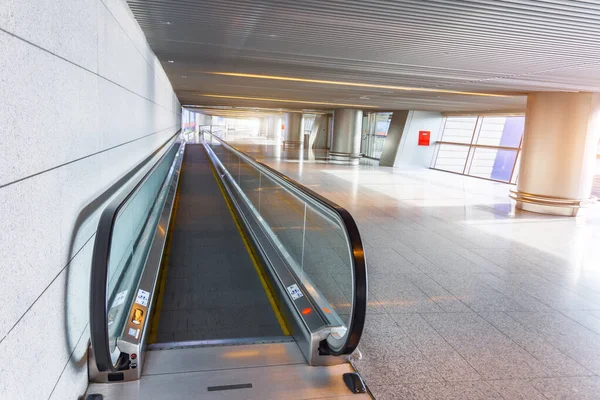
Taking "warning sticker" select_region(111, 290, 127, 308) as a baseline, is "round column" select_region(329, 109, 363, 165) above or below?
above

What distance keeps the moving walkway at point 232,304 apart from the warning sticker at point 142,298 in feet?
0.04

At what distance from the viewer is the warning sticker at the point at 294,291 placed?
14.5ft

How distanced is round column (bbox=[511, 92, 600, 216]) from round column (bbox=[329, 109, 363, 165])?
15256 mm

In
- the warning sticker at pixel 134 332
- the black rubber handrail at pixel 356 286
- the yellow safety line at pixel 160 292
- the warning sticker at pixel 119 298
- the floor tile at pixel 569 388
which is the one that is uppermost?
the black rubber handrail at pixel 356 286

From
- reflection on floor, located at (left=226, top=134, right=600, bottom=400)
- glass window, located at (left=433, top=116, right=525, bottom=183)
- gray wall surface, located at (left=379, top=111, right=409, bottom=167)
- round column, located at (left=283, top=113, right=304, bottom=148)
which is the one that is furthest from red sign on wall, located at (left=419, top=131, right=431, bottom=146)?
round column, located at (left=283, top=113, right=304, bottom=148)

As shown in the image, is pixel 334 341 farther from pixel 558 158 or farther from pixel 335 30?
pixel 558 158

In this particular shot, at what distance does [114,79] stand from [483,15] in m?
3.82

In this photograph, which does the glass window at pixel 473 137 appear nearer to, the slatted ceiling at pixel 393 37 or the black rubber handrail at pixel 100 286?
the slatted ceiling at pixel 393 37

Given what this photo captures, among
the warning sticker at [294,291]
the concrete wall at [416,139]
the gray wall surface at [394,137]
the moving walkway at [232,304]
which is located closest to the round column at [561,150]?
the moving walkway at [232,304]

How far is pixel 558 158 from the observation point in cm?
1107

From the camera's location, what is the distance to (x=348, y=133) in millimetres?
26594

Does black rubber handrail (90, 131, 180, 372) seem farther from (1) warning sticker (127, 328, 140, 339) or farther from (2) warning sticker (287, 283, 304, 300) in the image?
(2) warning sticker (287, 283, 304, 300)

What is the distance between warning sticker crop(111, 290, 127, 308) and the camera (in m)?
3.22

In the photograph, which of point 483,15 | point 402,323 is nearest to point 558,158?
point 483,15
